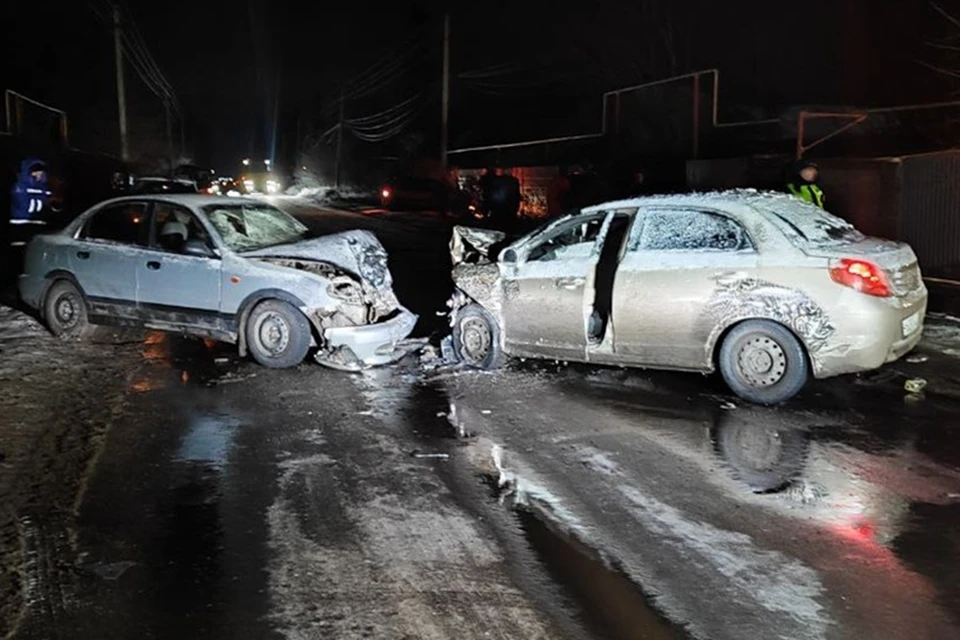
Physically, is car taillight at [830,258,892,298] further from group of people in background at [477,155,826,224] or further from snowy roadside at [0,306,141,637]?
snowy roadside at [0,306,141,637]

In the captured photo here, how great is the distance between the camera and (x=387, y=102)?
6475 cm

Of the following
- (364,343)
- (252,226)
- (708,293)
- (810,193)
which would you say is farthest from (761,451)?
(252,226)

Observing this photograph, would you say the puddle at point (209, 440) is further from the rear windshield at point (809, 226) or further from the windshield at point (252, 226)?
the rear windshield at point (809, 226)

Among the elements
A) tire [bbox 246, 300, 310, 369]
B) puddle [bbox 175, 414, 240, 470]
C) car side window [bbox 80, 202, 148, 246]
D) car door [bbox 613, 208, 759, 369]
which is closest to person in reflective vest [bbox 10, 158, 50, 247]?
car side window [bbox 80, 202, 148, 246]

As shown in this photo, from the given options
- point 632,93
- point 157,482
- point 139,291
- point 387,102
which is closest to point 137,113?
Result: point 387,102

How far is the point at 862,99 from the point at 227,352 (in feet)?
74.5

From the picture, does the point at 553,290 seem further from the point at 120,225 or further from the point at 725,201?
the point at 120,225

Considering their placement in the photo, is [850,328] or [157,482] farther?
[850,328]

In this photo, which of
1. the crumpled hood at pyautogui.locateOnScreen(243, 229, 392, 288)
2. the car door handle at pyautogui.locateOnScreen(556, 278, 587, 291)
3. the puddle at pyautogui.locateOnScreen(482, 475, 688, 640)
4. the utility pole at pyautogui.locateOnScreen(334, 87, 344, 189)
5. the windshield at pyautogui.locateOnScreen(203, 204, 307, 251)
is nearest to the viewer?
the puddle at pyautogui.locateOnScreen(482, 475, 688, 640)

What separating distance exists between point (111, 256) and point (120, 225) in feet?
1.39

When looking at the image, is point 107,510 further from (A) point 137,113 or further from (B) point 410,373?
(A) point 137,113

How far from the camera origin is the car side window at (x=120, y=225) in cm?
1019

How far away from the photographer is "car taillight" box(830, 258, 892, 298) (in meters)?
7.50

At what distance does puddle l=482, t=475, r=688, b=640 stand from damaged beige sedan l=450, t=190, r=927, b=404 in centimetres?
315
